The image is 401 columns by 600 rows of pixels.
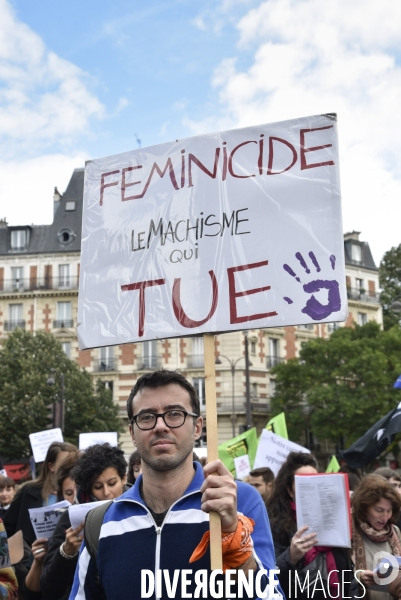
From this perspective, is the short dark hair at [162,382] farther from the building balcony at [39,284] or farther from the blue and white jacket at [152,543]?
the building balcony at [39,284]

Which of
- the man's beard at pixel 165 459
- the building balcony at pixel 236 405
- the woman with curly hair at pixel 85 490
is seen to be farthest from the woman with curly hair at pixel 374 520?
the building balcony at pixel 236 405

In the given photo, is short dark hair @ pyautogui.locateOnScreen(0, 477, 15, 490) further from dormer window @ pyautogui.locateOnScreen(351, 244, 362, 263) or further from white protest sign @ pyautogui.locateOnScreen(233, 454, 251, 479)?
dormer window @ pyautogui.locateOnScreen(351, 244, 362, 263)

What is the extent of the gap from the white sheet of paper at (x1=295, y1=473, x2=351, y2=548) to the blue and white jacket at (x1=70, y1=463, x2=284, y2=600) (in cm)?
189

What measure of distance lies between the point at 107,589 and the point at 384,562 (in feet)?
8.25

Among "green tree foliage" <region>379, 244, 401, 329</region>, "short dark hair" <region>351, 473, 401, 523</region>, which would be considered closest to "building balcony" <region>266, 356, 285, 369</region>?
"green tree foliage" <region>379, 244, 401, 329</region>

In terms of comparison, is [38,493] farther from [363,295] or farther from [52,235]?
[363,295]

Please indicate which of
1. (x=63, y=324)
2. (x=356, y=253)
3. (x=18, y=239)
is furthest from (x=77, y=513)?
(x=356, y=253)

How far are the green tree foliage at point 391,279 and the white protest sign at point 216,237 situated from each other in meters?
50.3

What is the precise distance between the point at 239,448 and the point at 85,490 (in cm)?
835

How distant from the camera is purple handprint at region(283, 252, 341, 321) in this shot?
313 cm

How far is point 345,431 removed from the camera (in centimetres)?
4019

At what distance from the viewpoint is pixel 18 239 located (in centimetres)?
5100

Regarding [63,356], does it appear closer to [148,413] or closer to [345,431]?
[345,431]

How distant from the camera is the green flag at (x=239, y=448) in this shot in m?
12.6
